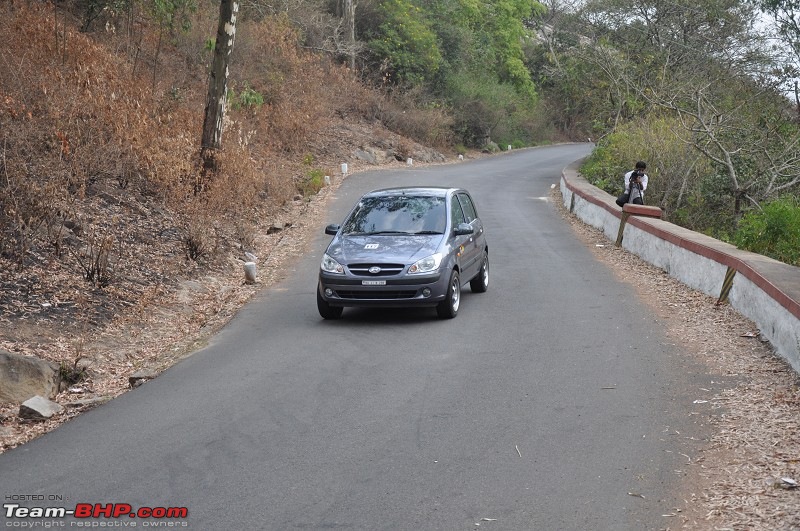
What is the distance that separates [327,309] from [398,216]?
1892 millimetres

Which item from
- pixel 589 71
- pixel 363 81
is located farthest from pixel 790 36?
pixel 363 81

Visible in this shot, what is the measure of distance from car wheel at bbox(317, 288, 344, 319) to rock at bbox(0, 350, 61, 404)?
12.2 feet

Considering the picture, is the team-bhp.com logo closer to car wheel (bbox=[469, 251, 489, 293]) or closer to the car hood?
the car hood

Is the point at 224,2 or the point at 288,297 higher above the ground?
the point at 224,2

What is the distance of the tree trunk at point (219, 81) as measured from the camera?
65.3 ft

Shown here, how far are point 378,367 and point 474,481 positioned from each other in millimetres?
3437

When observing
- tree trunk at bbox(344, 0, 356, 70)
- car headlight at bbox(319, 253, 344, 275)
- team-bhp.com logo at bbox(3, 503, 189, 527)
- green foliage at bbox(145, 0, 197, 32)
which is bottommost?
team-bhp.com logo at bbox(3, 503, 189, 527)

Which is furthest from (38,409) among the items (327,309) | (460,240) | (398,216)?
(460,240)

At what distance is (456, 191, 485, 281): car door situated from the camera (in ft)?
43.5

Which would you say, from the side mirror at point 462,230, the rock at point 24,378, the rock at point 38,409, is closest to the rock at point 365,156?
the side mirror at point 462,230

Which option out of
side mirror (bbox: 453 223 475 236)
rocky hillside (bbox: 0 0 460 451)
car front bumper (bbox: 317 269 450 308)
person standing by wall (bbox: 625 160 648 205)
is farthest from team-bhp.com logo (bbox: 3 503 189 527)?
person standing by wall (bbox: 625 160 648 205)

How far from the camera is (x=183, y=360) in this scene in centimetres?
1048

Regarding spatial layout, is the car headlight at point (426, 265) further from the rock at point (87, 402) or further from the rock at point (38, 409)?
the rock at point (38, 409)

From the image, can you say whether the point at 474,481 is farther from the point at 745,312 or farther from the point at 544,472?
the point at 745,312
